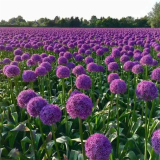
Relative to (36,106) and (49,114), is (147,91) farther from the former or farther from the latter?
(36,106)

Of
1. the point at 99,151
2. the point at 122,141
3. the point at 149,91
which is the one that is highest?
the point at 149,91

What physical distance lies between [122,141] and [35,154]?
1.63 meters

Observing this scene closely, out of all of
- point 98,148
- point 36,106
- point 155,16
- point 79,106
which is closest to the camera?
point 98,148

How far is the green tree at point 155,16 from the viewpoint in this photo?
62.6m

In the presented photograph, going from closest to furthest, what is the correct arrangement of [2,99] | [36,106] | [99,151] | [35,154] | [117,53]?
1. [99,151]
2. [36,106]
3. [35,154]
4. [2,99]
5. [117,53]

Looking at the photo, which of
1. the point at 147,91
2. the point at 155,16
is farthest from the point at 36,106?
the point at 155,16

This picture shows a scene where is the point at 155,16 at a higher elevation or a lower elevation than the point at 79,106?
higher

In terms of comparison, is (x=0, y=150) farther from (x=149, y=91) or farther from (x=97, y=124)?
(x=149, y=91)

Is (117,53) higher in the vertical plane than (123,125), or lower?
higher

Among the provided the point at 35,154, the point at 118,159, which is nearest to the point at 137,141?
the point at 118,159

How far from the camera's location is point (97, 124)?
15.7 feet

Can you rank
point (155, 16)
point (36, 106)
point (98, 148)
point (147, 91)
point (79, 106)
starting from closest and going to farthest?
1. point (98, 148)
2. point (79, 106)
3. point (36, 106)
4. point (147, 91)
5. point (155, 16)

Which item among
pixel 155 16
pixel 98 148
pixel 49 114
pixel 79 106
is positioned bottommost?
pixel 98 148

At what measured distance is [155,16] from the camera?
69938mm
